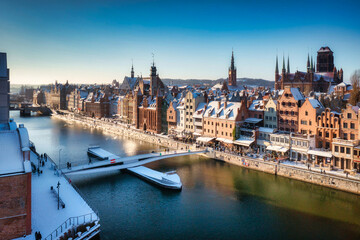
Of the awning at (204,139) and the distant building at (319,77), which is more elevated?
the distant building at (319,77)

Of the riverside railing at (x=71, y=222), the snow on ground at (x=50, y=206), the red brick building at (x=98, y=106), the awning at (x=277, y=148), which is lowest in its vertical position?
the riverside railing at (x=71, y=222)

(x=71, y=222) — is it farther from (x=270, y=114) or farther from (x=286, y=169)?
(x=270, y=114)

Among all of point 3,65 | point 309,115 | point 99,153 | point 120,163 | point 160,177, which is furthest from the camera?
point 99,153

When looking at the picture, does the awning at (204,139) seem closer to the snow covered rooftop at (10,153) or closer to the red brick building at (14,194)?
the snow covered rooftop at (10,153)

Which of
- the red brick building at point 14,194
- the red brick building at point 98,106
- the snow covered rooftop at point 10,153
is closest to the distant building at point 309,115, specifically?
the red brick building at point 14,194

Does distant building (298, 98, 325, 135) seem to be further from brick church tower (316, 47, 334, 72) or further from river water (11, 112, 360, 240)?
brick church tower (316, 47, 334, 72)

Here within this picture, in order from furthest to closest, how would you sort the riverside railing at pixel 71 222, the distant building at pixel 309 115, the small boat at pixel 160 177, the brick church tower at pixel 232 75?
the brick church tower at pixel 232 75
the distant building at pixel 309 115
the small boat at pixel 160 177
the riverside railing at pixel 71 222

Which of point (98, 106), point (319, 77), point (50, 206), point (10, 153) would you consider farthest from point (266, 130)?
point (98, 106)

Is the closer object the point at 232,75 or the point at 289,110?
the point at 289,110
